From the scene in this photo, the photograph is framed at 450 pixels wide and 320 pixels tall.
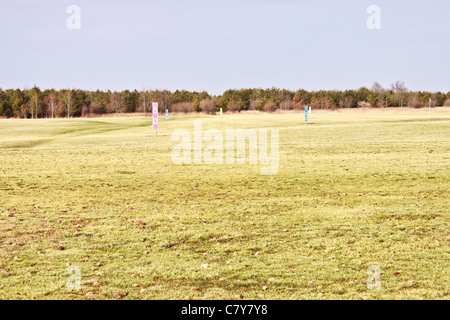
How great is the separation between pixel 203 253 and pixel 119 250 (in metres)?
1.71

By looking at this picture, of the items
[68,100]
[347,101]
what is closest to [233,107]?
[347,101]

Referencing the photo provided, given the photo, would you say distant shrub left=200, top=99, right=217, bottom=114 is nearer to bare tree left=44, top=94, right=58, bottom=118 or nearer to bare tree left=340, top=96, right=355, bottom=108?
bare tree left=44, top=94, right=58, bottom=118

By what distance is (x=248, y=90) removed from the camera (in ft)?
416

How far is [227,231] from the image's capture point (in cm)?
1032

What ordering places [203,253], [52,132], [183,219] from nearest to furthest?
[203,253] < [183,219] < [52,132]

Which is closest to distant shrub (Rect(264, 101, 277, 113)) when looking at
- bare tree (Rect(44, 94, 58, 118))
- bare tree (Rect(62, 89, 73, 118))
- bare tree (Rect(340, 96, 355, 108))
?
bare tree (Rect(340, 96, 355, 108))

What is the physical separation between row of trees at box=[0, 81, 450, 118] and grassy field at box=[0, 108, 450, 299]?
89803 millimetres

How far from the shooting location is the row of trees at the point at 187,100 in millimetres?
108000

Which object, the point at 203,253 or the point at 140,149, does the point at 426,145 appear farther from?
the point at 203,253

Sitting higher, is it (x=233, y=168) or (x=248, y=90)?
(x=248, y=90)

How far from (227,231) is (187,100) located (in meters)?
118

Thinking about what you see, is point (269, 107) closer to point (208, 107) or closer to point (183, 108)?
point (208, 107)
